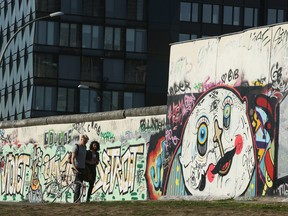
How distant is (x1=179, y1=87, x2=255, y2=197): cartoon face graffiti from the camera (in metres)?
19.5

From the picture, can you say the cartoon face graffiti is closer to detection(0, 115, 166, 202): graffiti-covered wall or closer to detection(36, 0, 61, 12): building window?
detection(0, 115, 166, 202): graffiti-covered wall

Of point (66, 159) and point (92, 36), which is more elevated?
point (92, 36)

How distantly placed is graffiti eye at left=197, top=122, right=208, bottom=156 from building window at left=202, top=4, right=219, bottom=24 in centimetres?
6110

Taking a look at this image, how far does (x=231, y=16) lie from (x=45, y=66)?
57.5 feet

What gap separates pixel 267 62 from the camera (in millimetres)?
18781

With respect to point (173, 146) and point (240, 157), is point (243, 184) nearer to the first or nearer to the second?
point (240, 157)

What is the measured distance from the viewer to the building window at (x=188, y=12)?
8025cm

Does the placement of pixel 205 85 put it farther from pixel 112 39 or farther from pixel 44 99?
pixel 112 39

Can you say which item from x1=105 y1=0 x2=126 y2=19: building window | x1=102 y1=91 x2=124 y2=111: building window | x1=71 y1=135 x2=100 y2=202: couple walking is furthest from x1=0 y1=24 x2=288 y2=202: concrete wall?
x1=105 y1=0 x2=126 y2=19: building window

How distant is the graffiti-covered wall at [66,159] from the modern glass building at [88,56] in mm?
36368

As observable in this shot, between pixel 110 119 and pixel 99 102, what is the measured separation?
150ft

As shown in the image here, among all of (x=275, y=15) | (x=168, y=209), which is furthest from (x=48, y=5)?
(x=168, y=209)

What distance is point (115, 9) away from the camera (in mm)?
75250

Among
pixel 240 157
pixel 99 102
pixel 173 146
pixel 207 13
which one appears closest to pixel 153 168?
pixel 173 146
